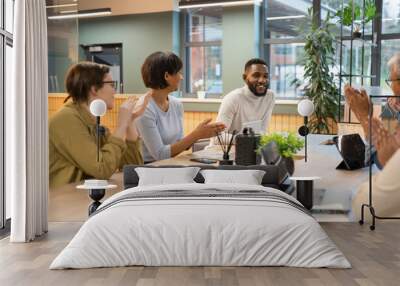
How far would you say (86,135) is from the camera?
5164mm

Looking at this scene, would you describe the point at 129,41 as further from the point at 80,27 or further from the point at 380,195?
the point at 380,195

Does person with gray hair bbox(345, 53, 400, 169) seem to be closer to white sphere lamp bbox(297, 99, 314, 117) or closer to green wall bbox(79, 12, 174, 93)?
white sphere lamp bbox(297, 99, 314, 117)

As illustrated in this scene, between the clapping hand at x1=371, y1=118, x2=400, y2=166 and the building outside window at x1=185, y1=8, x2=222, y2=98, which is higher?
the building outside window at x1=185, y1=8, x2=222, y2=98

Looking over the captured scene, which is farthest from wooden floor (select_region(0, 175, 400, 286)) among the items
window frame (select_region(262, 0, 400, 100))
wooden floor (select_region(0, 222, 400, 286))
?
window frame (select_region(262, 0, 400, 100))

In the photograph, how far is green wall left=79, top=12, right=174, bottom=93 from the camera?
7.57 metres

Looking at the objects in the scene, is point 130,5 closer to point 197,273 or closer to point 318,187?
point 318,187

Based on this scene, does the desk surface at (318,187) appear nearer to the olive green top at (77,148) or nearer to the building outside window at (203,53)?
the olive green top at (77,148)

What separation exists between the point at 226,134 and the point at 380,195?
1365mm

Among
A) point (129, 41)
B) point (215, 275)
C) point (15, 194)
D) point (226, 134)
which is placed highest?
point (129, 41)

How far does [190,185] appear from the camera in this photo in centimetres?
442

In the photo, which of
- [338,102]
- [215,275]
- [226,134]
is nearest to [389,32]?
[338,102]

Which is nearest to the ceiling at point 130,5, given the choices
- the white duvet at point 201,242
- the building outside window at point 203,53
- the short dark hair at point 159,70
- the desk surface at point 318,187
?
the building outside window at point 203,53

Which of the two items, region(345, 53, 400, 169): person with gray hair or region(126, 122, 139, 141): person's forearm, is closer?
region(345, 53, 400, 169): person with gray hair

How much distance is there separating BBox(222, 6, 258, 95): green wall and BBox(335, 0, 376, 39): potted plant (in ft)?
6.20
